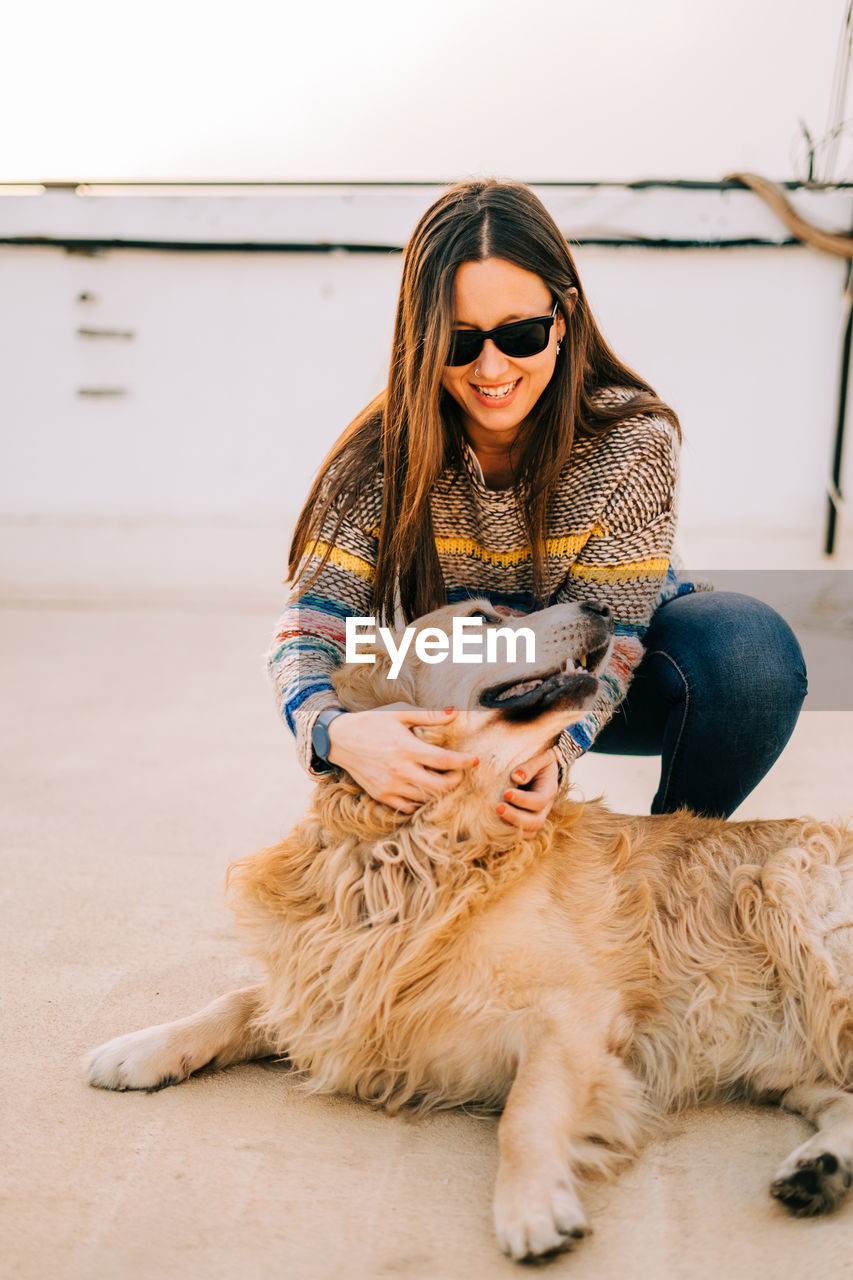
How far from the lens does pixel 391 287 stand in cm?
630

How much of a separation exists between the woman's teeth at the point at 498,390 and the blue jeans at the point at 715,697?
67 cm

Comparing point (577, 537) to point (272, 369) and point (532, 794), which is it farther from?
point (272, 369)

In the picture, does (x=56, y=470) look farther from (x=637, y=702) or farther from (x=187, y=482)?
(x=637, y=702)

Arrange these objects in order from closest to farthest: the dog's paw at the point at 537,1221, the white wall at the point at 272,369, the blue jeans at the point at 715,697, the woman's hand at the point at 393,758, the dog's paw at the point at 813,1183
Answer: the dog's paw at the point at 537,1221
the dog's paw at the point at 813,1183
the woman's hand at the point at 393,758
the blue jeans at the point at 715,697
the white wall at the point at 272,369

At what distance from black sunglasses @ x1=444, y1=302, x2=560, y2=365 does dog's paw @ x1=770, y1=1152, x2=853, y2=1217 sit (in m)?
1.42

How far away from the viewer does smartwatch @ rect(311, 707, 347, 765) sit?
5.64ft

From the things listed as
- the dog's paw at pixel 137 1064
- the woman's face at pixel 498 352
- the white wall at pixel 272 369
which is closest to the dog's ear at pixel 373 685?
the woman's face at pixel 498 352

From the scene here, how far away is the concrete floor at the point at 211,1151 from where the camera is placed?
123 cm

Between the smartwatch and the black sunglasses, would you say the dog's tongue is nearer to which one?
the smartwatch

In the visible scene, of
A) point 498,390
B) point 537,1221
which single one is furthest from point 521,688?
point 537,1221

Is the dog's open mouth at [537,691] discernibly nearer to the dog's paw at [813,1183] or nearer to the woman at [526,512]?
the woman at [526,512]

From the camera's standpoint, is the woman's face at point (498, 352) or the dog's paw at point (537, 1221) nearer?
the dog's paw at point (537, 1221)

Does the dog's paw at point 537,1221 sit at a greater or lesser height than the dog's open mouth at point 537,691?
lesser

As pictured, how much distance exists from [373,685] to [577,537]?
1.89 feet
